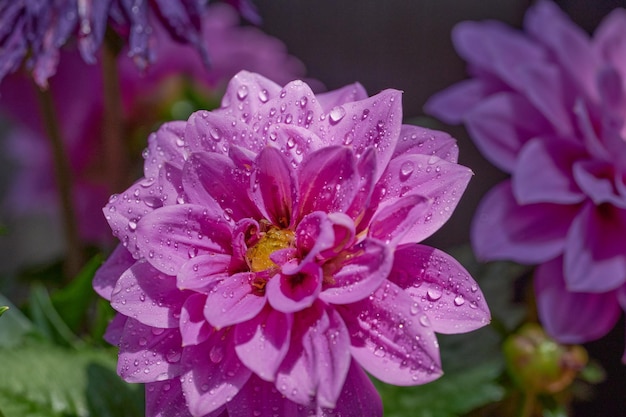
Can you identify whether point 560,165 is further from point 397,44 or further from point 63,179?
point 397,44

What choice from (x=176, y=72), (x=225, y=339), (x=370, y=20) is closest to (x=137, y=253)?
(x=225, y=339)

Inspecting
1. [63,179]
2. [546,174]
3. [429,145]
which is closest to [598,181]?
[546,174]

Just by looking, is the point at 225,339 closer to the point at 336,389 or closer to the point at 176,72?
the point at 336,389

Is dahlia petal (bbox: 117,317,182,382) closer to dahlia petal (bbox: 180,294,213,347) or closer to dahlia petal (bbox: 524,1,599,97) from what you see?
dahlia petal (bbox: 180,294,213,347)

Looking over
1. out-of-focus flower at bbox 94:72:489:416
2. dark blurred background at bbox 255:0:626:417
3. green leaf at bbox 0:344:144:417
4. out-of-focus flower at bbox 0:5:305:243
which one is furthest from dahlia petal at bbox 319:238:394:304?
dark blurred background at bbox 255:0:626:417

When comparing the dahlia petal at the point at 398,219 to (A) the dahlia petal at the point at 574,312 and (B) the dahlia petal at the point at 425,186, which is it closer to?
(B) the dahlia petal at the point at 425,186

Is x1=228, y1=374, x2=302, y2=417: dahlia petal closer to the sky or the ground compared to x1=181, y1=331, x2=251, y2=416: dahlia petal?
closer to the ground
